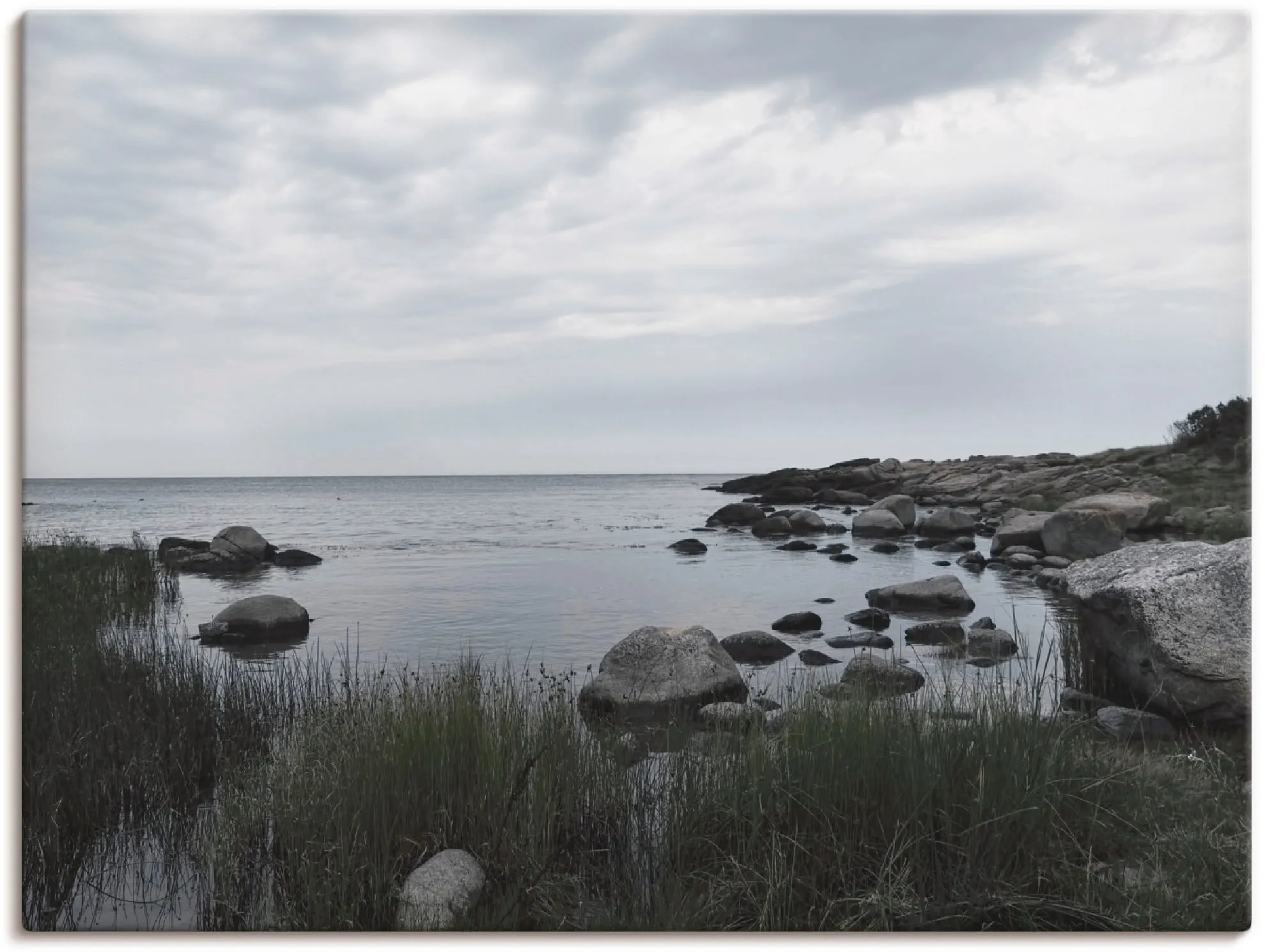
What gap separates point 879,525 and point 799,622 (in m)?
13.5

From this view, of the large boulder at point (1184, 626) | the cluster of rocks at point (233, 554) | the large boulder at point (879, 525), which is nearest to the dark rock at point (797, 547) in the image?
the large boulder at point (879, 525)

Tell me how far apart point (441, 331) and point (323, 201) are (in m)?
1.27

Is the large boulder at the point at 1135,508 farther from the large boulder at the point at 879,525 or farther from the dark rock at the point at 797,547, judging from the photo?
the large boulder at the point at 879,525

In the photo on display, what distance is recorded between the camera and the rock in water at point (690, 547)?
18578 mm

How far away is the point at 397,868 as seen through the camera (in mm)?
3236

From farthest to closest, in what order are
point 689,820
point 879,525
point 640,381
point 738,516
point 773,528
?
point 738,516 < point 773,528 < point 879,525 < point 640,381 < point 689,820

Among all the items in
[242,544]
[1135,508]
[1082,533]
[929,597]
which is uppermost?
[1135,508]

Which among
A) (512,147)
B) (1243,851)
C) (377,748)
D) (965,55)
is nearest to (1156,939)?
(1243,851)

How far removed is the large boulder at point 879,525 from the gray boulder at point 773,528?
6.27ft

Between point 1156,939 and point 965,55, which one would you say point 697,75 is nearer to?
point 965,55

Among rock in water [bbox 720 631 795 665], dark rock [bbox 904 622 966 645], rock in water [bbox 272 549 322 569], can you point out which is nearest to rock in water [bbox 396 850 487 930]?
rock in water [bbox 720 631 795 665]

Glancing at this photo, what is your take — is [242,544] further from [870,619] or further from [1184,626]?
[1184,626]

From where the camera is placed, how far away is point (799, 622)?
972 cm

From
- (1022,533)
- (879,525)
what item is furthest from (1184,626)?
(879,525)
